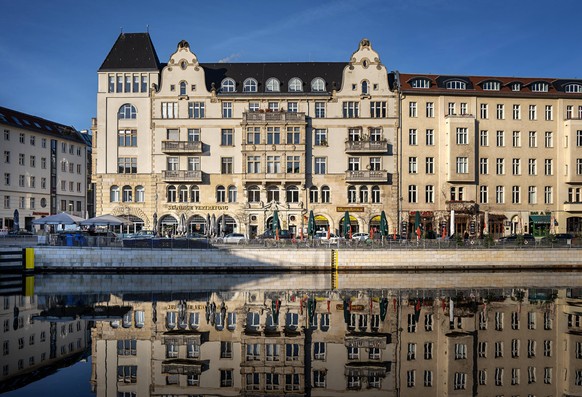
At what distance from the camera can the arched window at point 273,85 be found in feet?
198

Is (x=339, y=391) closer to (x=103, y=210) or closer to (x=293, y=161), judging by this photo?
(x=293, y=161)

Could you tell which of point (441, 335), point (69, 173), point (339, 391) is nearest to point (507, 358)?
point (441, 335)

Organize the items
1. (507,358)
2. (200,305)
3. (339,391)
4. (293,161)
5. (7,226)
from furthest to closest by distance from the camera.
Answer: (7,226) < (293,161) < (200,305) < (507,358) < (339,391)

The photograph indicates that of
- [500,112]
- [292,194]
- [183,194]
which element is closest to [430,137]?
[500,112]

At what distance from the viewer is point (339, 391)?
16.9 metres

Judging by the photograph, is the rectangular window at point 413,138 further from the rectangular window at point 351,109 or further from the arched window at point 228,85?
the arched window at point 228,85

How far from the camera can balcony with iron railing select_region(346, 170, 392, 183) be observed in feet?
190

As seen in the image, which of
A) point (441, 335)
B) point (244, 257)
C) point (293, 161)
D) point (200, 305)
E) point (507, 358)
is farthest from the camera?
point (293, 161)

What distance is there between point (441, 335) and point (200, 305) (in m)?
13.3

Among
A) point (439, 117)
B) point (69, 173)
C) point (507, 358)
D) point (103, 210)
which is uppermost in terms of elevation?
point (439, 117)

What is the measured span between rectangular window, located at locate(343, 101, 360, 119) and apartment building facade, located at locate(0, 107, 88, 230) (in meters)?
38.0

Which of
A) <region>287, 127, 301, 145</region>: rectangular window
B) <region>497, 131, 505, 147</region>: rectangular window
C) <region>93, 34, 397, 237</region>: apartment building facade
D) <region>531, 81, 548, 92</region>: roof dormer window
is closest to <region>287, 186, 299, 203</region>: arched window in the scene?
<region>93, 34, 397, 237</region>: apartment building facade

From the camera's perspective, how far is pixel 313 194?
195 feet

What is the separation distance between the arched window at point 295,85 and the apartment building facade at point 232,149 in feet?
1.49
